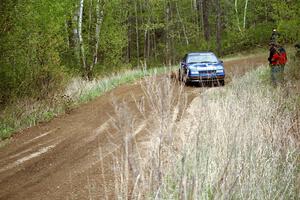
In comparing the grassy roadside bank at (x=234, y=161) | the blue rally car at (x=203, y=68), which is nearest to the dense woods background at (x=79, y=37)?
the grassy roadside bank at (x=234, y=161)

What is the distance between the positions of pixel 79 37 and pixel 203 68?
710 centimetres

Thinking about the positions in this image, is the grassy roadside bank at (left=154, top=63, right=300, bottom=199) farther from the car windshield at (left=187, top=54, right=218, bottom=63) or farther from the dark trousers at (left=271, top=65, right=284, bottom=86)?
the car windshield at (left=187, top=54, right=218, bottom=63)

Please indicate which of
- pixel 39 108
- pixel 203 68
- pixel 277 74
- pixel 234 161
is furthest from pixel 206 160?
pixel 203 68

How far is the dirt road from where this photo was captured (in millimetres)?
6289

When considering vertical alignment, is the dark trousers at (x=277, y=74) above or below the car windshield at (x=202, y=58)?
below

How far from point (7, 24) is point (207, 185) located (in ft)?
30.2

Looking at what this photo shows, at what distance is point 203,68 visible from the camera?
18.0 meters

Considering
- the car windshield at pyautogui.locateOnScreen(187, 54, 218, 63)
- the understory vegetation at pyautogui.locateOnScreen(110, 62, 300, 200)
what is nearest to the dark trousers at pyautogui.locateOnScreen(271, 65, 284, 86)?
the car windshield at pyautogui.locateOnScreen(187, 54, 218, 63)

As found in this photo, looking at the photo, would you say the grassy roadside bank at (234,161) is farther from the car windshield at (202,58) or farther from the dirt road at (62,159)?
the car windshield at (202,58)

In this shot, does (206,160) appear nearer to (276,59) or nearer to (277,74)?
(277,74)

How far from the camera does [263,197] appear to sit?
13.9 feet

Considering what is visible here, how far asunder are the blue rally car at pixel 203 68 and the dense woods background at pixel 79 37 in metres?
2.95

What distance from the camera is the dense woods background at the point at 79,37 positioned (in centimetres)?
1205

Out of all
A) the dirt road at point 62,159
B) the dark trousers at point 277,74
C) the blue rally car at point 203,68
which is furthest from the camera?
the blue rally car at point 203,68
